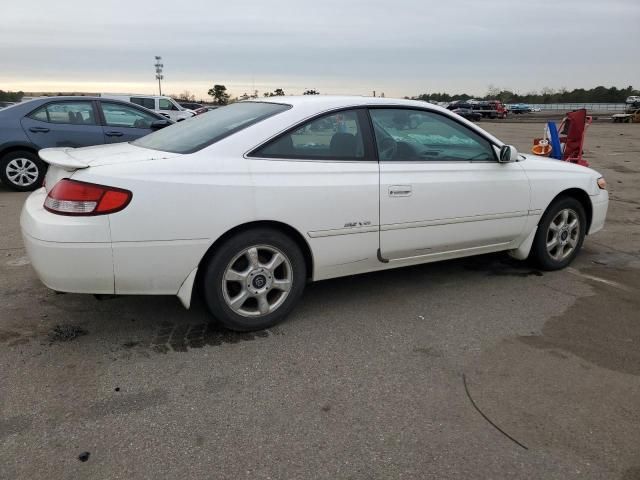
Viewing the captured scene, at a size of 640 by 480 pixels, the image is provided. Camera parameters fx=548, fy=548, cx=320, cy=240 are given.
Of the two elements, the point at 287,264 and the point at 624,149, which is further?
the point at 624,149

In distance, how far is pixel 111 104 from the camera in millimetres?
9180

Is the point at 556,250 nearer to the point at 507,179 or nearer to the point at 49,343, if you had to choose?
the point at 507,179

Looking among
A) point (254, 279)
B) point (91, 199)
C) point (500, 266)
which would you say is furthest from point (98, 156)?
point (500, 266)

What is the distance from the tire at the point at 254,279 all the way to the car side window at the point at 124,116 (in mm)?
6632

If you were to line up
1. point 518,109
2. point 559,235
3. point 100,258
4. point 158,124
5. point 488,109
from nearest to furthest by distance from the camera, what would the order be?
point 100,258 → point 559,235 → point 158,124 → point 488,109 → point 518,109

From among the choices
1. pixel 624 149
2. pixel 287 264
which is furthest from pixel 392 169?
pixel 624 149

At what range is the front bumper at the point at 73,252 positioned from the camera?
3059 mm

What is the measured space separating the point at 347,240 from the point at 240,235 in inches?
30.3

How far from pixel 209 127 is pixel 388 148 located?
129 cm

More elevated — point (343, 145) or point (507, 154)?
point (343, 145)

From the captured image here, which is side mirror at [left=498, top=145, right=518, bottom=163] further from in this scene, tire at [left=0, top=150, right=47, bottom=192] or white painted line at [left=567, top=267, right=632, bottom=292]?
tire at [left=0, top=150, right=47, bottom=192]

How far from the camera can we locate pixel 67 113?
893 centimetres

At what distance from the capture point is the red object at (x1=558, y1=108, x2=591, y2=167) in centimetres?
863

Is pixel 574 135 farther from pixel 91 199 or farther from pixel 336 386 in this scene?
pixel 91 199
